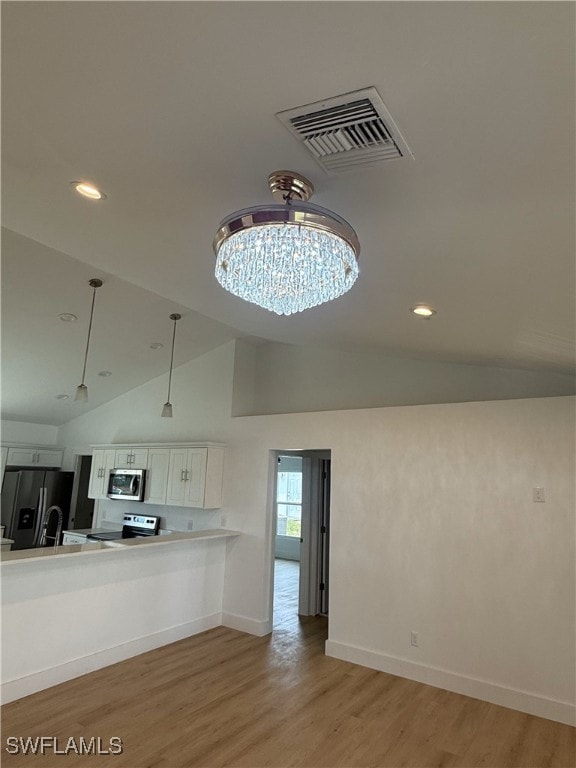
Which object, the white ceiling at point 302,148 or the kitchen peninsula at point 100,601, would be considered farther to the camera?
the kitchen peninsula at point 100,601

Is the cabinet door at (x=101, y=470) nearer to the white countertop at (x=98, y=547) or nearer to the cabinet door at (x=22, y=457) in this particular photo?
the cabinet door at (x=22, y=457)

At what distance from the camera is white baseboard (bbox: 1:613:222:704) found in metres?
3.38

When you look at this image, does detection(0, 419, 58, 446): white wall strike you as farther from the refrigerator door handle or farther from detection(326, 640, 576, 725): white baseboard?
detection(326, 640, 576, 725): white baseboard

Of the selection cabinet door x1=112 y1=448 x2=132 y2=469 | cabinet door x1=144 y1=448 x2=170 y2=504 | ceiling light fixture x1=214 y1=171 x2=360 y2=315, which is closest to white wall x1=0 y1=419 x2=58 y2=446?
cabinet door x1=112 y1=448 x2=132 y2=469

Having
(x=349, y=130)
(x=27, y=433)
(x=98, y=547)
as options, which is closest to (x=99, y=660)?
(x=98, y=547)

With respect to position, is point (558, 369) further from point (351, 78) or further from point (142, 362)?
point (142, 362)

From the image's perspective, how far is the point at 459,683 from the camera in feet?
12.1

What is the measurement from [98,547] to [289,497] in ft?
22.5

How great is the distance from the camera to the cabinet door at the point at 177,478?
5.50 meters

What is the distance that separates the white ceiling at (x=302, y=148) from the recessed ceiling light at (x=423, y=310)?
85mm

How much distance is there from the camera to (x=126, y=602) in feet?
14.0

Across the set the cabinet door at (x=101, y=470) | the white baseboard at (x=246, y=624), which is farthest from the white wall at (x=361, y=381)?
the white baseboard at (x=246, y=624)

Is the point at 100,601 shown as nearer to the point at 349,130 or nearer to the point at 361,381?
the point at 361,381

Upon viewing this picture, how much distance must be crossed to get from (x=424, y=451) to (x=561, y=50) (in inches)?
144
